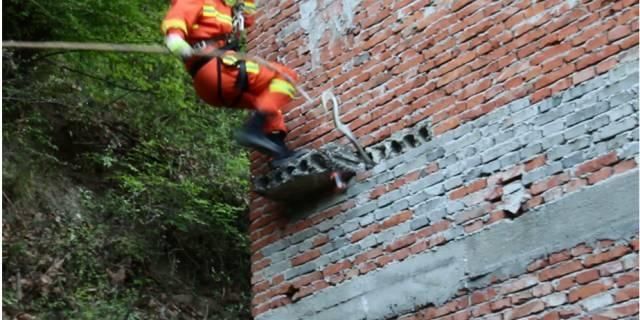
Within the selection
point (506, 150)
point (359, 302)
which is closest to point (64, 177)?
point (359, 302)

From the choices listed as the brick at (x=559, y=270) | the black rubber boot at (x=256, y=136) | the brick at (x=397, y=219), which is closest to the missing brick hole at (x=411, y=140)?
the brick at (x=397, y=219)

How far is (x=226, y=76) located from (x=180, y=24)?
482 millimetres

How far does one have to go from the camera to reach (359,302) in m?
5.58

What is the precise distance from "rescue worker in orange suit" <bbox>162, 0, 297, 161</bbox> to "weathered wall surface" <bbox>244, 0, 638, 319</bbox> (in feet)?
0.98

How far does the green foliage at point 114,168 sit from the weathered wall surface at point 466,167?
3202 mm

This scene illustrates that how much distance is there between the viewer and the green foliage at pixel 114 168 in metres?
8.96

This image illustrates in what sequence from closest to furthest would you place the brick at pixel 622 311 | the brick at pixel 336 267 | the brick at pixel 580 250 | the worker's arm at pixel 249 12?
the brick at pixel 622 311 < the brick at pixel 580 250 < the brick at pixel 336 267 < the worker's arm at pixel 249 12

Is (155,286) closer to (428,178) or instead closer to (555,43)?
(428,178)

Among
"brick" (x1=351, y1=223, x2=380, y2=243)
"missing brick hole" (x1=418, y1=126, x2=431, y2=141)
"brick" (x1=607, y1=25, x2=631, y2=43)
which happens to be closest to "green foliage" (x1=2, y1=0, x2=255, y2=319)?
"brick" (x1=351, y1=223, x2=380, y2=243)

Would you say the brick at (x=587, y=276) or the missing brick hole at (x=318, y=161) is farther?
the missing brick hole at (x=318, y=161)

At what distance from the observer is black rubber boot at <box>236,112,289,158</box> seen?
600 cm

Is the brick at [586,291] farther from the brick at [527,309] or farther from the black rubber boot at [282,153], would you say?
the black rubber boot at [282,153]

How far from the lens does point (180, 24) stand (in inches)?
225

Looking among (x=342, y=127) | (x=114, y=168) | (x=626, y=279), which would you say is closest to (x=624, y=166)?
(x=626, y=279)
